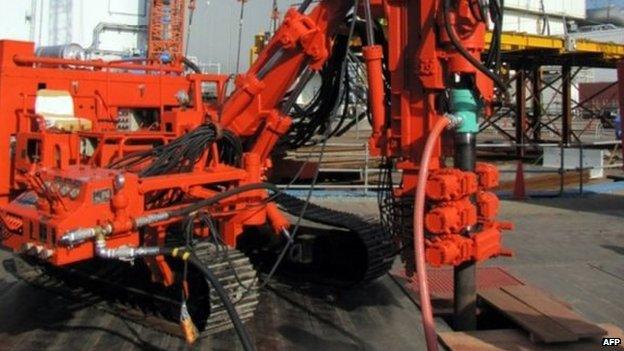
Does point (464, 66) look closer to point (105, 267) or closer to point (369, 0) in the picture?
point (369, 0)

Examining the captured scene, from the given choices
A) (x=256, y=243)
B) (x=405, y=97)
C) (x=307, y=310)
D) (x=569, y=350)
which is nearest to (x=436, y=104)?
(x=405, y=97)

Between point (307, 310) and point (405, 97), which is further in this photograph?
point (307, 310)

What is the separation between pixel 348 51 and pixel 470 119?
1658 mm

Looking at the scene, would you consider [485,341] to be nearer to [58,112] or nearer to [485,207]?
[485,207]

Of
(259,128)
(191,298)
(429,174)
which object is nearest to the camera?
(429,174)

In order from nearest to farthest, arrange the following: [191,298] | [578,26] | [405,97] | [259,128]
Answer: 1. [405,97]
2. [191,298]
3. [259,128]
4. [578,26]

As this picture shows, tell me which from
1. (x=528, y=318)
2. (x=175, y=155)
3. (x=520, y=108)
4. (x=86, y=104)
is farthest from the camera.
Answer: (x=520, y=108)

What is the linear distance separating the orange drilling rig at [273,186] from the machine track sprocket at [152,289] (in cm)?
2

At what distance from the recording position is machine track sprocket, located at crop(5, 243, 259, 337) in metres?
5.48

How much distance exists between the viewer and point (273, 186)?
5691mm

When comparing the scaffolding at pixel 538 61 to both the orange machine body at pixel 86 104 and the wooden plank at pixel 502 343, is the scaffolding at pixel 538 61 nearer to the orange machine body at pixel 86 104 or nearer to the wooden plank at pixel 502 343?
the orange machine body at pixel 86 104

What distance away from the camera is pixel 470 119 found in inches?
180

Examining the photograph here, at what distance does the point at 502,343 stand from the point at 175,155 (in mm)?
2740

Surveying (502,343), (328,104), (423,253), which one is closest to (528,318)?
(502,343)
